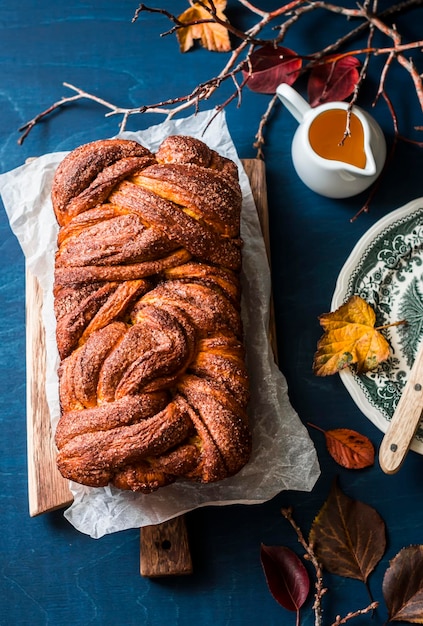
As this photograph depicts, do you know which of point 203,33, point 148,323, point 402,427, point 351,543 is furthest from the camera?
point 203,33

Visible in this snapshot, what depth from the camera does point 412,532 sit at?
188 cm

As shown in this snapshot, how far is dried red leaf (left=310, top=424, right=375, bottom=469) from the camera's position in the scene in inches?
73.6

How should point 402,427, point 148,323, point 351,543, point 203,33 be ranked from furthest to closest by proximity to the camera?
point 203,33 < point 351,543 < point 402,427 < point 148,323

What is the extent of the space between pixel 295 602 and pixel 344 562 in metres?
0.15

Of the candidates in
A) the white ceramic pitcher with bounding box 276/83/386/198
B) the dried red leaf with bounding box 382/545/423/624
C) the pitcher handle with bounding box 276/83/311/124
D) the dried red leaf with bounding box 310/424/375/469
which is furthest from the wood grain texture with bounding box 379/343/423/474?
the pitcher handle with bounding box 276/83/311/124

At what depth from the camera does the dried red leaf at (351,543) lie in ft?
6.07

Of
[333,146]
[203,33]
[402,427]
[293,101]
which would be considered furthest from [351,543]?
[203,33]

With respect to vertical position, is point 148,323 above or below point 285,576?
above

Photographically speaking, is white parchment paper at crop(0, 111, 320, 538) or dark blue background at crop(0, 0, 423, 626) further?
dark blue background at crop(0, 0, 423, 626)

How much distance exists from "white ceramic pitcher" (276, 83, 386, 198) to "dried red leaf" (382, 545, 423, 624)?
0.91 metres

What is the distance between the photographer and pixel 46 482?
1.78 m

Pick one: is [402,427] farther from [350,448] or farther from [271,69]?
[271,69]

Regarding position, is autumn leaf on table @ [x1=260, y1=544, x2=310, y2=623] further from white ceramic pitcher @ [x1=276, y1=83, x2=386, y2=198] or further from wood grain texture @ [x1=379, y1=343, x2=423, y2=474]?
white ceramic pitcher @ [x1=276, y1=83, x2=386, y2=198]

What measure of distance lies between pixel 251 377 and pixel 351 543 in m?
0.48
